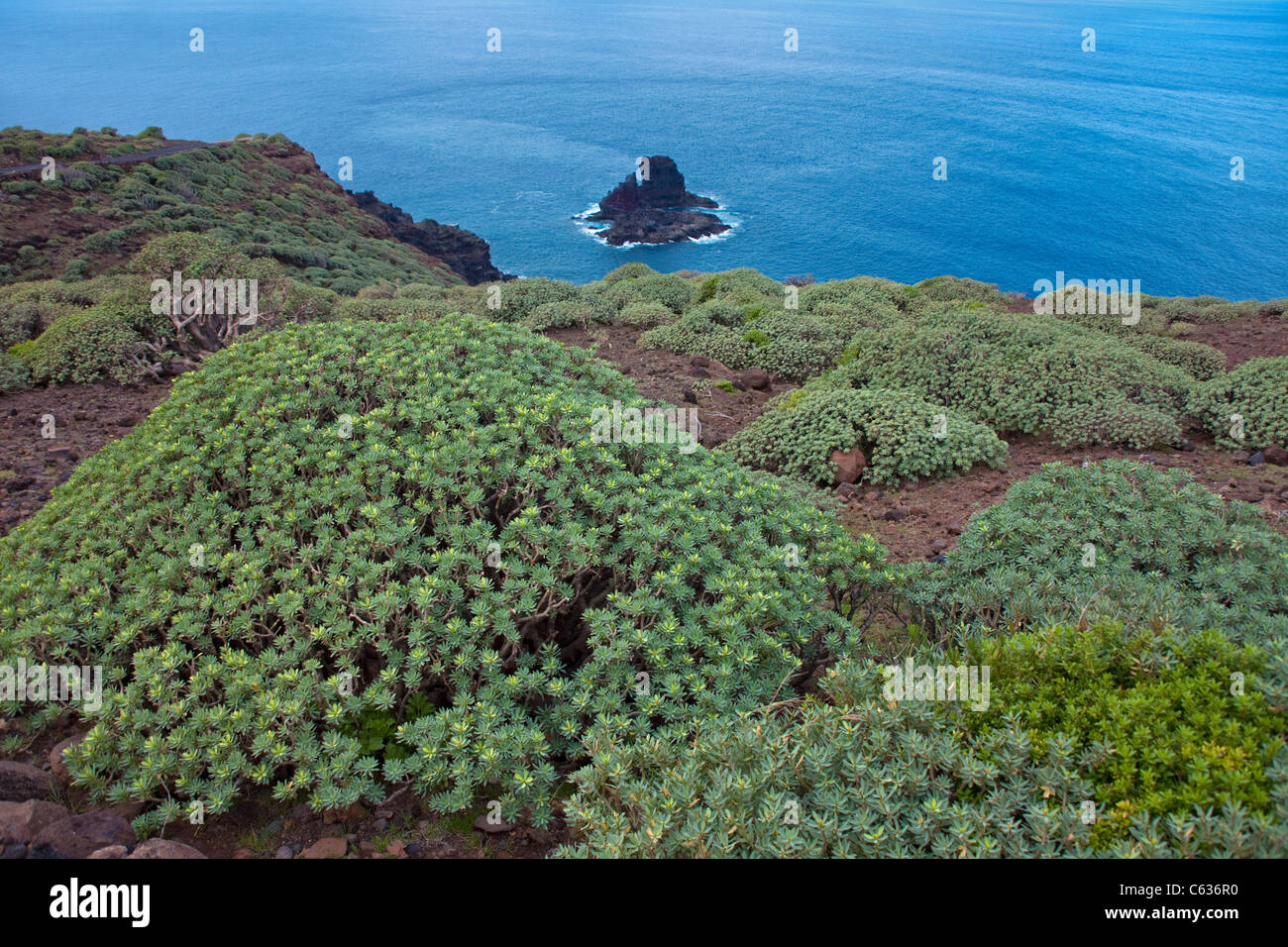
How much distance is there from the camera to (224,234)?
32844 millimetres

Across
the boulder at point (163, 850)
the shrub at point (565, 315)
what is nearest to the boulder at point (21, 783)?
the boulder at point (163, 850)

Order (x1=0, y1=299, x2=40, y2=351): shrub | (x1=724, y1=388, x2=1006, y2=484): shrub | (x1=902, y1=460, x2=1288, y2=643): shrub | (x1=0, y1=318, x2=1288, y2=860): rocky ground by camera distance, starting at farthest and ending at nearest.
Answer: (x1=0, y1=299, x2=40, y2=351): shrub
(x1=724, y1=388, x2=1006, y2=484): shrub
(x1=902, y1=460, x2=1288, y2=643): shrub
(x1=0, y1=318, x2=1288, y2=860): rocky ground

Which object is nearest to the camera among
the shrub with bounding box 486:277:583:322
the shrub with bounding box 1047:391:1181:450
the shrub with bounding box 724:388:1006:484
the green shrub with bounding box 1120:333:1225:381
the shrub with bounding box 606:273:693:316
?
the shrub with bounding box 724:388:1006:484

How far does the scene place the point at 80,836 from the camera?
3.78 m

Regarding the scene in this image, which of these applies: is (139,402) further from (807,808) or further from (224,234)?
(224,234)

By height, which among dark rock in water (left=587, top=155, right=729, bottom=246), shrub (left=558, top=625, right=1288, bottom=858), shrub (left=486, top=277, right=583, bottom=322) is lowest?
shrub (left=558, top=625, right=1288, bottom=858)

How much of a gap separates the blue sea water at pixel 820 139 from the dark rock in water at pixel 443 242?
42.7ft

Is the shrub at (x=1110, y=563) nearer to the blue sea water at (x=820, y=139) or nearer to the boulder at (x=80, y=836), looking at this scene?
the boulder at (x=80, y=836)

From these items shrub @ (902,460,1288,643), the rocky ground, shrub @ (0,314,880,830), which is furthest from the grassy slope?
shrub @ (902,460,1288,643)

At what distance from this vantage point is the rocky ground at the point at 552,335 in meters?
3.98

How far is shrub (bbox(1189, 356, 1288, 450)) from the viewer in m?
10.8

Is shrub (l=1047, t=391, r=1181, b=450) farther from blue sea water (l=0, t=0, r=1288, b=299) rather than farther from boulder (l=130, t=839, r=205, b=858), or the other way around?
blue sea water (l=0, t=0, r=1288, b=299)

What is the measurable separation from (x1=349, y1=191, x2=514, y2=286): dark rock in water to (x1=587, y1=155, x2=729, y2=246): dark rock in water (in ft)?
68.1
